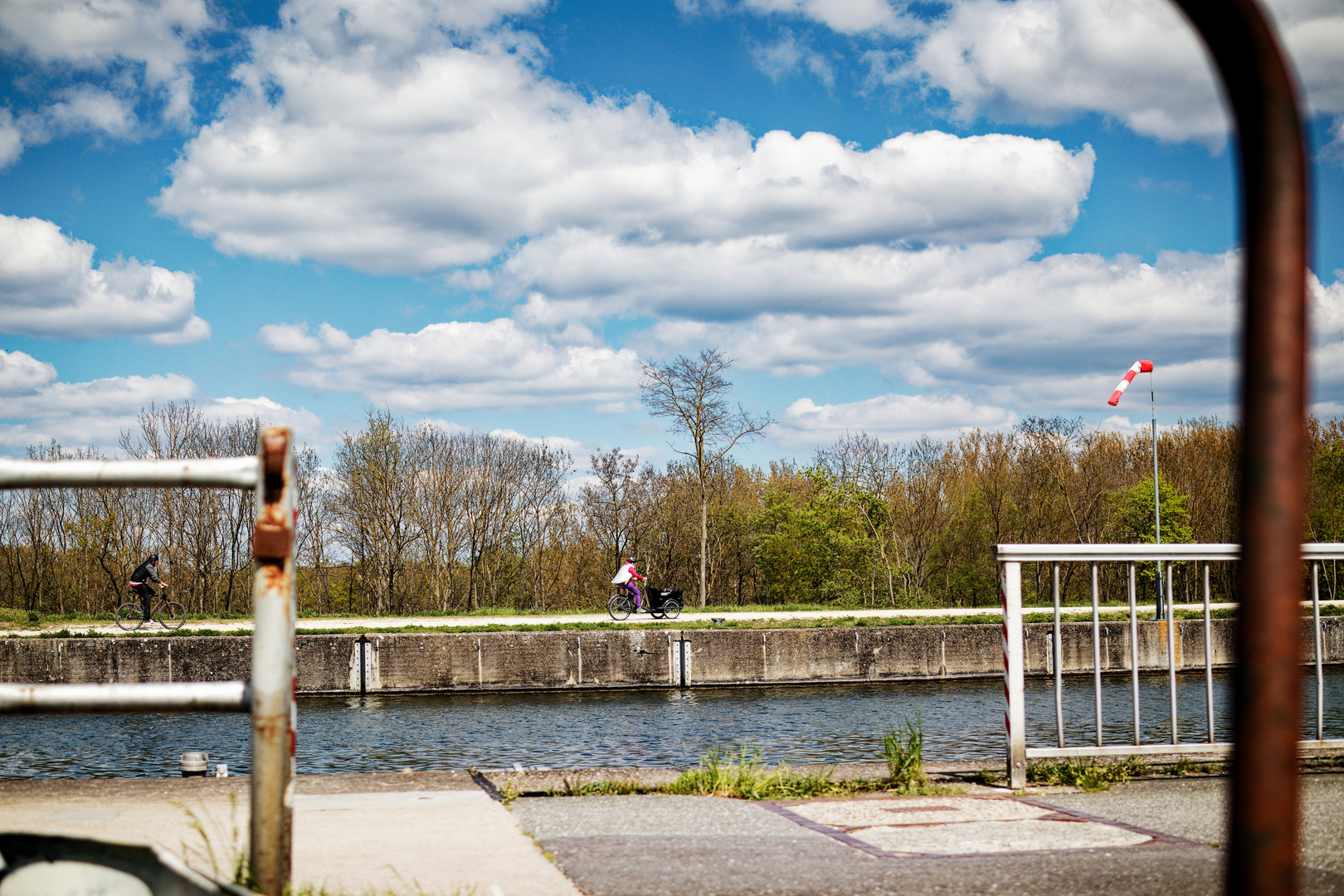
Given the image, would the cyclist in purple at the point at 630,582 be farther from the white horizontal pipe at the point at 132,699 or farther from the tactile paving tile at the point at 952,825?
the white horizontal pipe at the point at 132,699

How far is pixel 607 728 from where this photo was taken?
58.3 feet

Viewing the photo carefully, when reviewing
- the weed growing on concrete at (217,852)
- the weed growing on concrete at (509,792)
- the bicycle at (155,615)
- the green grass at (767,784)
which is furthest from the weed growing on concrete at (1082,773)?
the bicycle at (155,615)

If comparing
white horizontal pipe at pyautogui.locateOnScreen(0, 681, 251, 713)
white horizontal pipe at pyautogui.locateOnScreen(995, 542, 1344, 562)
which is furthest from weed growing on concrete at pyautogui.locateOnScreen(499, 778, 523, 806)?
white horizontal pipe at pyautogui.locateOnScreen(0, 681, 251, 713)

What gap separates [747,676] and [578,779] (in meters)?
18.8

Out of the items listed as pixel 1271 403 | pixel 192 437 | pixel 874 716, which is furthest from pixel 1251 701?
pixel 192 437

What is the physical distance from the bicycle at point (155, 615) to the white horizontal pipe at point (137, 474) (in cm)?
2463

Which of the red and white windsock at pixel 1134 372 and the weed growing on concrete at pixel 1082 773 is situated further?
the red and white windsock at pixel 1134 372

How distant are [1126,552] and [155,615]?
962 inches

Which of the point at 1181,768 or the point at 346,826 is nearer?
the point at 346,826

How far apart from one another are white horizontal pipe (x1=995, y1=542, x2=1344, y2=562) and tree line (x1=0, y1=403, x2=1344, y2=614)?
92.5 feet

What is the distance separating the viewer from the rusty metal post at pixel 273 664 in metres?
2.20

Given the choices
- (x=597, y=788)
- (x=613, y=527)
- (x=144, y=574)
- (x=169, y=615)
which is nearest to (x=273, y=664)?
(x=597, y=788)

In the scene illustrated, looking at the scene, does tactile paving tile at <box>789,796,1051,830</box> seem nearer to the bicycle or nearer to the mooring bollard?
the mooring bollard

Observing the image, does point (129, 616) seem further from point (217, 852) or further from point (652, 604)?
point (217, 852)
